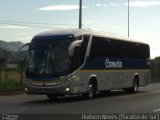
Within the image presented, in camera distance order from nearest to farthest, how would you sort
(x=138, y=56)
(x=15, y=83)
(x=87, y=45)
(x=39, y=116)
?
(x=39, y=116) < (x=87, y=45) < (x=138, y=56) < (x=15, y=83)

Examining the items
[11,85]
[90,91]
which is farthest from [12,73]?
[90,91]

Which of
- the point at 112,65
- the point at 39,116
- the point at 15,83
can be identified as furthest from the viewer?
the point at 15,83

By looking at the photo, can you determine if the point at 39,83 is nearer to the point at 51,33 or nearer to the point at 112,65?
the point at 51,33

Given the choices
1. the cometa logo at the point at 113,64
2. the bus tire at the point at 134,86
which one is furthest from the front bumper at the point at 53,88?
the bus tire at the point at 134,86

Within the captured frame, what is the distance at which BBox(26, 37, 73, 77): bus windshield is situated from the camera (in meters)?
26.3

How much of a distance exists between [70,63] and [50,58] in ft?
3.10

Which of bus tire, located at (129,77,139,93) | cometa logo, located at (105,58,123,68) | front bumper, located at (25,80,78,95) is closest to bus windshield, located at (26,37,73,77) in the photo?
front bumper, located at (25,80,78,95)

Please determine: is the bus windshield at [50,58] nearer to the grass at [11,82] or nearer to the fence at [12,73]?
the grass at [11,82]

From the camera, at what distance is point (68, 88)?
86.4 feet

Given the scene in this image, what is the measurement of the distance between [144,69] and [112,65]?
656cm

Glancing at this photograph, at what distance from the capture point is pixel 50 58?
86.7ft

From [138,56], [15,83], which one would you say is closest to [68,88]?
[138,56]

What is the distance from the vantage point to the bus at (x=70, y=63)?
26.3m

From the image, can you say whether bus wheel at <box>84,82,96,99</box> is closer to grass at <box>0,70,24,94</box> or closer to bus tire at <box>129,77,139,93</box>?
bus tire at <box>129,77,139,93</box>
